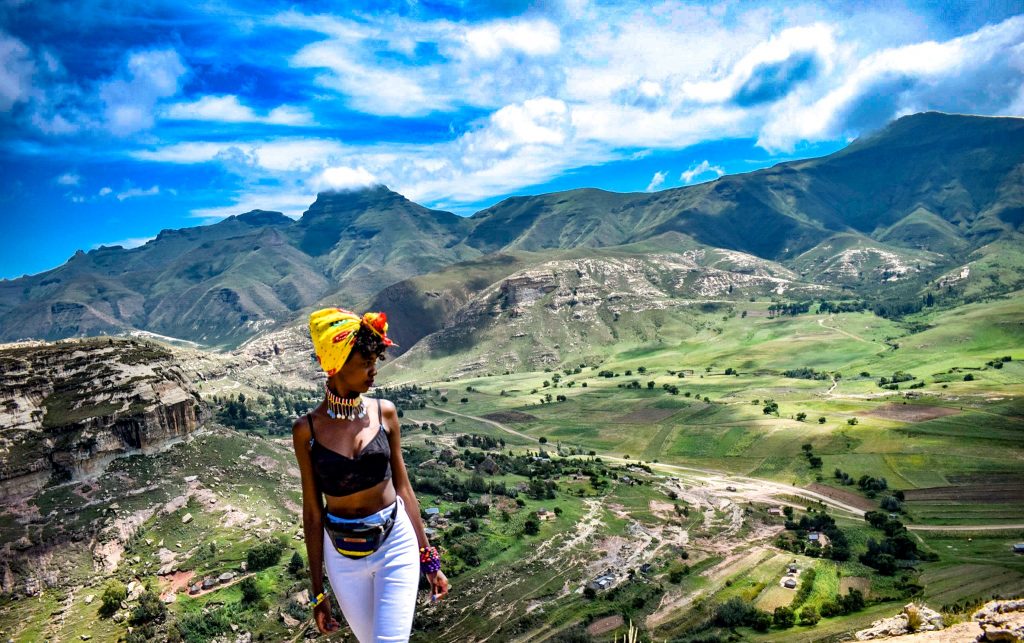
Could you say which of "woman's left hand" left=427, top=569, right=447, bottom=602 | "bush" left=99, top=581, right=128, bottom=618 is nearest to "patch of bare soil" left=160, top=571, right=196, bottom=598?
"bush" left=99, top=581, right=128, bottom=618

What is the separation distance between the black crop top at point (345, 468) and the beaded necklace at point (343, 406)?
0.29 metres

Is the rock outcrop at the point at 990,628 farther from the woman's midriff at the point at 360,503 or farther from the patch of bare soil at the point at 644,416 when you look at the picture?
the patch of bare soil at the point at 644,416

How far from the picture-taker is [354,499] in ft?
22.8

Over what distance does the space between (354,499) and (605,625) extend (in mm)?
48423

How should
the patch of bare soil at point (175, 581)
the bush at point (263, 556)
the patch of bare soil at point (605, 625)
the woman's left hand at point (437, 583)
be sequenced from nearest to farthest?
the woman's left hand at point (437, 583), the patch of bare soil at point (605, 625), the patch of bare soil at point (175, 581), the bush at point (263, 556)

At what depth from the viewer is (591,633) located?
1858 inches

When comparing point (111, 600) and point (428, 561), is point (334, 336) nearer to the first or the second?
point (428, 561)

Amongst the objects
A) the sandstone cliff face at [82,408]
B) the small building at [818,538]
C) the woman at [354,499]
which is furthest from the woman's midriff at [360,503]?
the small building at [818,538]

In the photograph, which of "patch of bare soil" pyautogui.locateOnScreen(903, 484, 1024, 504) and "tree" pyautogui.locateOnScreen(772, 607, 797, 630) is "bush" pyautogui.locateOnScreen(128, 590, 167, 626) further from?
"patch of bare soil" pyautogui.locateOnScreen(903, 484, 1024, 504)

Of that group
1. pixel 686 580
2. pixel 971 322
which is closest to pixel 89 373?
pixel 686 580

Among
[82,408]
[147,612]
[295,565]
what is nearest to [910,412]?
[295,565]

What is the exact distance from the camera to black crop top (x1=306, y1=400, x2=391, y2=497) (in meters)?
6.84

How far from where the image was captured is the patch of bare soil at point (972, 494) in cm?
7038

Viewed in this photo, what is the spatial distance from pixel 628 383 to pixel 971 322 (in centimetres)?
9646
